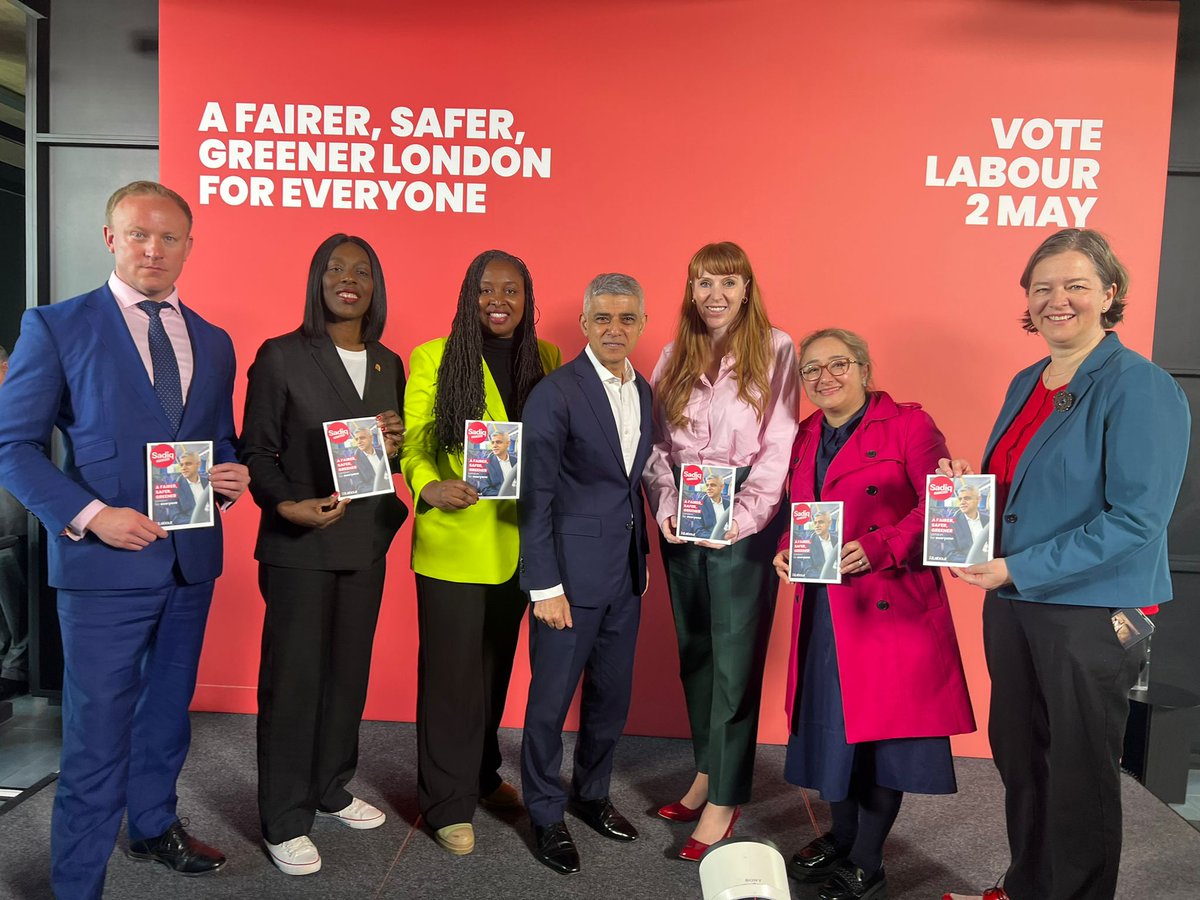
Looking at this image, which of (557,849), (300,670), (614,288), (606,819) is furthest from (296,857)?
(614,288)

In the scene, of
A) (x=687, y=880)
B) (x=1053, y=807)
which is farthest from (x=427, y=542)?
(x=1053, y=807)

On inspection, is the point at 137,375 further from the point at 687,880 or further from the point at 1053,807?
the point at 1053,807

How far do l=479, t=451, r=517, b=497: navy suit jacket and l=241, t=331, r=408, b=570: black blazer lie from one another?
46 cm

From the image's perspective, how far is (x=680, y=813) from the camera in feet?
10.1

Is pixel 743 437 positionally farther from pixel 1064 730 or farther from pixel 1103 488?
pixel 1064 730

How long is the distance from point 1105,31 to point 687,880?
3.76 m

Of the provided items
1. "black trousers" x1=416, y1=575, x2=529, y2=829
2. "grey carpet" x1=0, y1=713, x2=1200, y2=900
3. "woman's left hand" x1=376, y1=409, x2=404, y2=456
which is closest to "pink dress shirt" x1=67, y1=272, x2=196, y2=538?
"woman's left hand" x1=376, y1=409, x2=404, y2=456

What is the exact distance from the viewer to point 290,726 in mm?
2656

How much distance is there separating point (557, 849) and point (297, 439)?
61.9 inches

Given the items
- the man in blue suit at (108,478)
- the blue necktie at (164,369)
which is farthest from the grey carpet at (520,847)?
the blue necktie at (164,369)

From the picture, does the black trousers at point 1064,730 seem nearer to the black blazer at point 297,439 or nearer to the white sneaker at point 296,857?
the black blazer at point 297,439

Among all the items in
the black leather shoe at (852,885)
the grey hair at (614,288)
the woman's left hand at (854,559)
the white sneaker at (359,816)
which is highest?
the grey hair at (614,288)

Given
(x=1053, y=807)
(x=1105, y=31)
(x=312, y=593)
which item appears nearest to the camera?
(x=1053, y=807)

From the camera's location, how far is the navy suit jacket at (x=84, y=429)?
2215 mm
